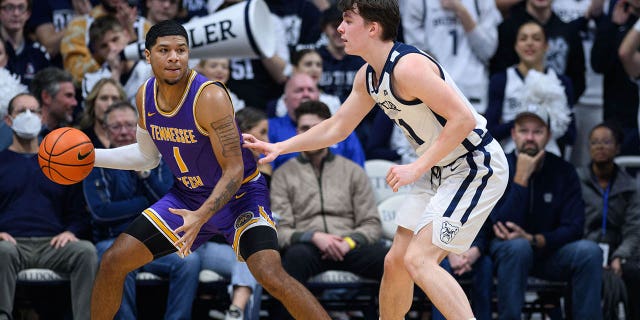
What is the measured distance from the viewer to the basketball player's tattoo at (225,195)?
5.57m

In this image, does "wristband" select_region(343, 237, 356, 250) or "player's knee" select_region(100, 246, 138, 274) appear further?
"wristband" select_region(343, 237, 356, 250)

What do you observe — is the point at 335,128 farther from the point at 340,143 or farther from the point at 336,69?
the point at 336,69

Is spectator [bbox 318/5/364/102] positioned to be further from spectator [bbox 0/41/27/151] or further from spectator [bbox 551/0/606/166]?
spectator [bbox 0/41/27/151]

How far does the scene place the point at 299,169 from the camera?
7.95m

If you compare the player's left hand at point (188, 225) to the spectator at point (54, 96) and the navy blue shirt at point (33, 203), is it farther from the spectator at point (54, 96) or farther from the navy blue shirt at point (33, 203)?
the spectator at point (54, 96)

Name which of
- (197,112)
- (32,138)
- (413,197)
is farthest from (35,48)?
(413,197)

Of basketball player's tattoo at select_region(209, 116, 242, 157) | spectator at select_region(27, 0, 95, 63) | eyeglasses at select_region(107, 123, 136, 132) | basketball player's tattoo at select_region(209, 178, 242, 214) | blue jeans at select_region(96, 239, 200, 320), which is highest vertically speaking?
spectator at select_region(27, 0, 95, 63)

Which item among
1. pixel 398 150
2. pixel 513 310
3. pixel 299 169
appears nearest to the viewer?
pixel 513 310

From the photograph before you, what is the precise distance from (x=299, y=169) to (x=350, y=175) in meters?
0.40

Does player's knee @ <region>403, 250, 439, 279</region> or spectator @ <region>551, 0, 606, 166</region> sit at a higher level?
spectator @ <region>551, 0, 606, 166</region>

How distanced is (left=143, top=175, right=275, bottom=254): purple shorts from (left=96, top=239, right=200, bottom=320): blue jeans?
1199 mm

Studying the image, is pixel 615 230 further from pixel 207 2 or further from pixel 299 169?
pixel 207 2

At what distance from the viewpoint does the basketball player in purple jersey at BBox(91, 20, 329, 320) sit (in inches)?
223

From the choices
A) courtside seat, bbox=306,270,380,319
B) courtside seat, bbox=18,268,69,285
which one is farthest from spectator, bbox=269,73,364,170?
courtside seat, bbox=18,268,69,285
